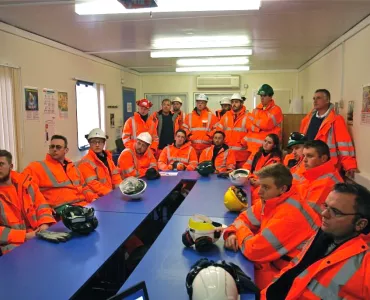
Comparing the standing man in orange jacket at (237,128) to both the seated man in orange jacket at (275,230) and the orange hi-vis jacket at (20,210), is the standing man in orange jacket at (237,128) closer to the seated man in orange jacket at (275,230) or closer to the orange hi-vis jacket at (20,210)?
the seated man in orange jacket at (275,230)

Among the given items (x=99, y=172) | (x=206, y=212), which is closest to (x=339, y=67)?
(x=206, y=212)

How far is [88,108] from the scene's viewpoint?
6586 millimetres

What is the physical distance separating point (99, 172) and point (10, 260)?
192 centimetres

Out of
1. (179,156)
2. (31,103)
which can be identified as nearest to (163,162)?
(179,156)

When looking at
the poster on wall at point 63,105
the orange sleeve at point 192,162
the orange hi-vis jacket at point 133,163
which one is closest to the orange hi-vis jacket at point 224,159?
the orange sleeve at point 192,162

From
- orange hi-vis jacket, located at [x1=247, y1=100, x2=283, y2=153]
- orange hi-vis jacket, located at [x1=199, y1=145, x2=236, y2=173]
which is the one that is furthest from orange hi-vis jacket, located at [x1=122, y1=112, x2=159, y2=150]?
orange hi-vis jacket, located at [x1=247, y1=100, x2=283, y2=153]

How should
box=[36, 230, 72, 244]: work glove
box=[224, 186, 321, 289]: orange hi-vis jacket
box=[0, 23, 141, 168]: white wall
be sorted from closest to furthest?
box=[224, 186, 321, 289]: orange hi-vis jacket → box=[36, 230, 72, 244]: work glove → box=[0, 23, 141, 168]: white wall

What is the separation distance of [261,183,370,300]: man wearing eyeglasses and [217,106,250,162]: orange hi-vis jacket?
12.3 ft

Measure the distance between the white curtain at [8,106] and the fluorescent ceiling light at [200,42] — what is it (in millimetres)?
2115

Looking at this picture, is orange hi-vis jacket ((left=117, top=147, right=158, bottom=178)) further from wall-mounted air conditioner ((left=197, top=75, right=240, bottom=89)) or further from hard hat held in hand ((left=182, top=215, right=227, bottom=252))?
wall-mounted air conditioner ((left=197, top=75, right=240, bottom=89))

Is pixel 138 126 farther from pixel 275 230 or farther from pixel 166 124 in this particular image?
pixel 275 230

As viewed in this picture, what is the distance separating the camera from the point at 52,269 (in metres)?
1.83

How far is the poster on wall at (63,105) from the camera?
525 centimetres

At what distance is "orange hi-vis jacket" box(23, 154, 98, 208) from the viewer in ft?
10.4
